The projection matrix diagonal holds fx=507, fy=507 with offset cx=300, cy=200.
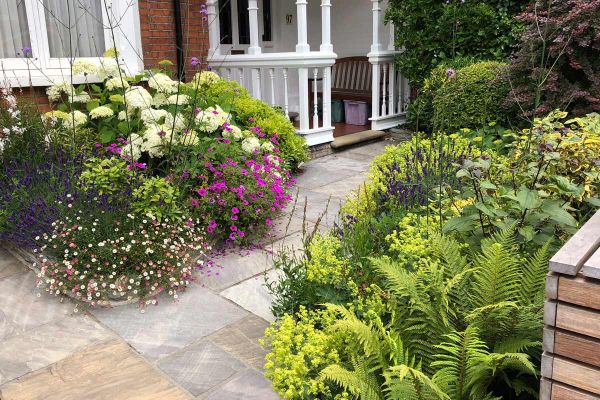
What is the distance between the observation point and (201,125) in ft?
15.2

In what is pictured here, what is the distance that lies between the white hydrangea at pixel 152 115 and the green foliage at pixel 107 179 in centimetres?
77

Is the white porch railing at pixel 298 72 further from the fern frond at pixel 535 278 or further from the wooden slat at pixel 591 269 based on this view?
the wooden slat at pixel 591 269

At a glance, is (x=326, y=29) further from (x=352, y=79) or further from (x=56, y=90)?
(x=56, y=90)

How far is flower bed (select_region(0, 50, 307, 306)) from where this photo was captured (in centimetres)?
334

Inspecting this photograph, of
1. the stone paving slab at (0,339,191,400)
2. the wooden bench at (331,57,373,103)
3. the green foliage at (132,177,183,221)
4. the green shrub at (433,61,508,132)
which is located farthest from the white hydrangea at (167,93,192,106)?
the wooden bench at (331,57,373,103)

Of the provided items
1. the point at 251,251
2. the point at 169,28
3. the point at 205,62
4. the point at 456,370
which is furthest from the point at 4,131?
the point at 456,370

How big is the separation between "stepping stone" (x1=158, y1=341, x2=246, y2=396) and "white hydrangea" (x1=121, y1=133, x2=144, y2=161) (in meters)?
1.98

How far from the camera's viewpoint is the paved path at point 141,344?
8.08ft

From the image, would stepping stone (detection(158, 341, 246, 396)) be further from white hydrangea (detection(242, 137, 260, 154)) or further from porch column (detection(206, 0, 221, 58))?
porch column (detection(206, 0, 221, 58))

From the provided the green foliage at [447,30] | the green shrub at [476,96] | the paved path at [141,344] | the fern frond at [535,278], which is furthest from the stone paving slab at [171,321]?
the green foliage at [447,30]

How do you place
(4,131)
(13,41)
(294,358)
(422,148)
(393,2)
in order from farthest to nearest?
(393,2) → (13,41) → (422,148) → (4,131) → (294,358)

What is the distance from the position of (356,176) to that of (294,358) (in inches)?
171

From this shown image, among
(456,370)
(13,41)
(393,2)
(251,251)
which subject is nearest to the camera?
(456,370)

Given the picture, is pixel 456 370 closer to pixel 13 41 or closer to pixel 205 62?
pixel 13 41
